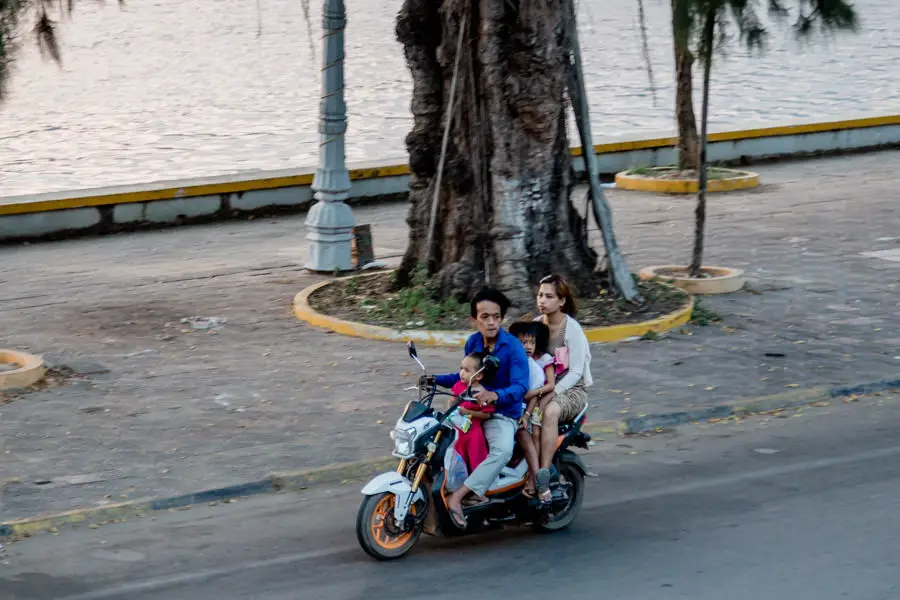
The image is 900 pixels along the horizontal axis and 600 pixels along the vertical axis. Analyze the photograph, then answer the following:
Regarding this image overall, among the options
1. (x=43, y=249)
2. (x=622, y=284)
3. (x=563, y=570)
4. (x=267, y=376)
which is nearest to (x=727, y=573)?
(x=563, y=570)

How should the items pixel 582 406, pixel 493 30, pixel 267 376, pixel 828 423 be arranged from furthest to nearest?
pixel 493 30 < pixel 267 376 < pixel 828 423 < pixel 582 406

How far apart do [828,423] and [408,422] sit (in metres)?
3.99

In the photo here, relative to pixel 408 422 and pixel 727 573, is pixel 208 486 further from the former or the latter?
pixel 727 573

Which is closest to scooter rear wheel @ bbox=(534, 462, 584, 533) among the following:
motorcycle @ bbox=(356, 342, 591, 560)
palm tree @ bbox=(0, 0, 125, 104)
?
motorcycle @ bbox=(356, 342, 591, 560)

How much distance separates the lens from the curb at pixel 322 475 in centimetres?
807

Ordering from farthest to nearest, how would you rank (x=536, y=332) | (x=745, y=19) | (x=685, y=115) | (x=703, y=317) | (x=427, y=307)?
(x=685, y=115), (x=745, y=19), (x=703, y=317), (x=427, y=307), (x=536, y=332)

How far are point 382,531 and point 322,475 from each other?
171 centimetres

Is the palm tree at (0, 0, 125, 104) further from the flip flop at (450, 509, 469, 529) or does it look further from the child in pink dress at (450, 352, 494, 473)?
the flip flop at (450, 509, 469, 529)

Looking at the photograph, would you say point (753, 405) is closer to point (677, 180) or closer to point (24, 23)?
point (24, 23)

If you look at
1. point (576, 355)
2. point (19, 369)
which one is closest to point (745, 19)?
point (576, 355)

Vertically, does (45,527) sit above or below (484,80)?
below

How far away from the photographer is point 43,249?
1761 cm

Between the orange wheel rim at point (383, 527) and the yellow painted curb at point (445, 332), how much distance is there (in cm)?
476

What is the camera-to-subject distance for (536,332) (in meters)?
7.69
